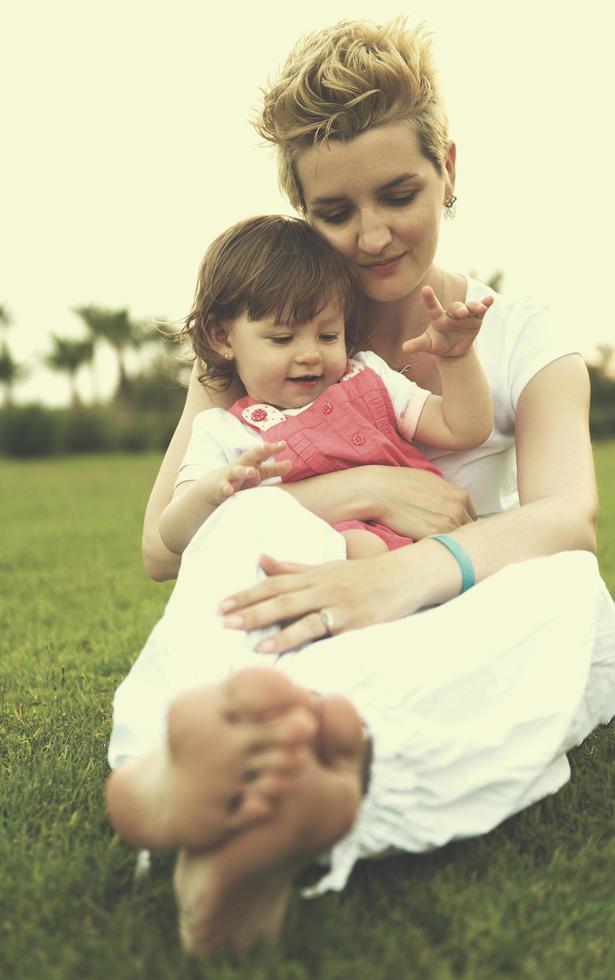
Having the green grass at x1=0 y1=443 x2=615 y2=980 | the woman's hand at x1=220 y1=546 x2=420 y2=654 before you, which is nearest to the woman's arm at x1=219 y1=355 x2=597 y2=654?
the woman's hand at x1=220 y1=546 x2=420 y2=654

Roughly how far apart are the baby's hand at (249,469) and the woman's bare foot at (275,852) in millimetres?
802

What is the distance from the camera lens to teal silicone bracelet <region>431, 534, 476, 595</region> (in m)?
2.24

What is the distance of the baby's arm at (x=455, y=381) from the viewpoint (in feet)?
7.93

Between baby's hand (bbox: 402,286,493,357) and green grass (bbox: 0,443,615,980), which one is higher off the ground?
baby's hand (bbox: 402,286,493,357)

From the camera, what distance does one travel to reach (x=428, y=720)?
1841 mm

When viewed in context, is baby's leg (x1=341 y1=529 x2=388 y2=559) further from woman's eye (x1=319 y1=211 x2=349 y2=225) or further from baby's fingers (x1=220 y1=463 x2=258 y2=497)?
woman's eye (x1=319 y1=211 x2=349 y2=225)

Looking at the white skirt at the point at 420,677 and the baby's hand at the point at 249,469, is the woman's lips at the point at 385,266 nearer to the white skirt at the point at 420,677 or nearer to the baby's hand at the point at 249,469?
the baby's hand at the point at 249,469

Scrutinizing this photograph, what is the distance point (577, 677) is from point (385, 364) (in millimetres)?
1191

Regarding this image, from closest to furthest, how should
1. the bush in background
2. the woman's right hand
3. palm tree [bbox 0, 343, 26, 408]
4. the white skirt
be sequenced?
1. the white skirt
2. the woman's right hand
3. the bush in background
4. palm tree [bbox 0, 343, 26, 408]

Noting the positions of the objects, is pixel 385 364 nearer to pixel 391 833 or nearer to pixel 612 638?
pixel 612 638

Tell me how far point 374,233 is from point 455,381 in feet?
1.69

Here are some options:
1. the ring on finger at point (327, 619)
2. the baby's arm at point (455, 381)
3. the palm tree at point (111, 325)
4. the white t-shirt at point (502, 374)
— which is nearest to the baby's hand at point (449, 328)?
the baby's arm at point (455, 381)

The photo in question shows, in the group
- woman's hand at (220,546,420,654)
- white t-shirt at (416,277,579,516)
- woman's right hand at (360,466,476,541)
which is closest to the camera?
woman's hand at (220,546,420,654)

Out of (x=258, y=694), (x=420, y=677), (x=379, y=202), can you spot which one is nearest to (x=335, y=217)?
(x=379, y=202)
